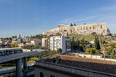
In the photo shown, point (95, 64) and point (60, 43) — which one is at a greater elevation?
point (60, 43)

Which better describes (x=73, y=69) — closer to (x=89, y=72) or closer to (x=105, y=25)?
(x=89, y=72)

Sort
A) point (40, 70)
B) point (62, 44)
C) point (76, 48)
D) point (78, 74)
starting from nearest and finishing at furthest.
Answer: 1. point (78, 74)
2. point (40, 70)
3. point (62, 44)
4. point (76, 48)

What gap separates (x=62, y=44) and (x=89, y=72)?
5493 cm

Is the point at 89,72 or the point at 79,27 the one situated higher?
the point at 79,27

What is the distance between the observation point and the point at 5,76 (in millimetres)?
24797

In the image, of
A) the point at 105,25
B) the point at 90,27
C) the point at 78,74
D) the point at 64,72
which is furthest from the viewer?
the point at 90,27

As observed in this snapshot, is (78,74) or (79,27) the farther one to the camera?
(79,27)

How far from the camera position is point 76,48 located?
73750 millimetres

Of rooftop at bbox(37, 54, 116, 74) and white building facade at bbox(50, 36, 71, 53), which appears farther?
white building facade at bbox(50, 36, 71, 53)

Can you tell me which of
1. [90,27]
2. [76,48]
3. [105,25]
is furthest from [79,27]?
[76,48]

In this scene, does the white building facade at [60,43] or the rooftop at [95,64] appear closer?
the rooftop at [95,64]

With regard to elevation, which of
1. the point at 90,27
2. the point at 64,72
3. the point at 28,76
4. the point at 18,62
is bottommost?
the point at 28,76

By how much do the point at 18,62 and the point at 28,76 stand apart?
5.08 metres

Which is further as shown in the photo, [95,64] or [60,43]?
[60,43]
